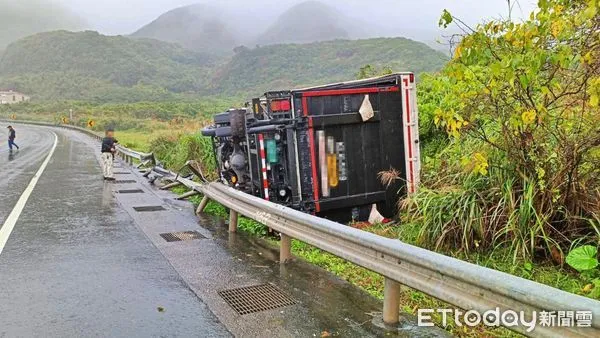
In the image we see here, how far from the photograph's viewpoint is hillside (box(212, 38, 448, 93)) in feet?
417

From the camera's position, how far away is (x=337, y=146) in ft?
25.6

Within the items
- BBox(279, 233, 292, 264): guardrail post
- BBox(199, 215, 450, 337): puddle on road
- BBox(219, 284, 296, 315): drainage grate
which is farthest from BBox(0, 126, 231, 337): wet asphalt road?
BBox(279, 233, 292, 264): guardrail post

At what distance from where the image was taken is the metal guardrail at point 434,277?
2.74m

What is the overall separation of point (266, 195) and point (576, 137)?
4.37 m

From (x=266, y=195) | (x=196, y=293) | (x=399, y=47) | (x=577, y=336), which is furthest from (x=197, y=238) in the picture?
(x=399, y=47)

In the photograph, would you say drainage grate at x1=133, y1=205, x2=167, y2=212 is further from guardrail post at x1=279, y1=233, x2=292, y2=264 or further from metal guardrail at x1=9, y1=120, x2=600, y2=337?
guardrail post at x1=279, y1=233, x2=292, y2=264

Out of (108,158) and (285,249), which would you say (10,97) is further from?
(285,249)

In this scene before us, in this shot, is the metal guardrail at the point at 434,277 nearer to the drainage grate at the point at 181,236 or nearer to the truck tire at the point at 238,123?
the drainage grate at the point at 181,236

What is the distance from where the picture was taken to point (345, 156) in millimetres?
7863

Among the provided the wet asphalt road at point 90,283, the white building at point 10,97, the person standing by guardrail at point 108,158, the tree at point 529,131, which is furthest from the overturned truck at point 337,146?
the white building at point 10,97

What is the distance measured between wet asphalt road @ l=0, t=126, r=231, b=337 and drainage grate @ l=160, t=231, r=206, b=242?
0.33 meters

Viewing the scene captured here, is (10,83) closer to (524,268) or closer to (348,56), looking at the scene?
(348,56)

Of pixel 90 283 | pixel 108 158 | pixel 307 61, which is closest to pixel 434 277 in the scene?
pixel 90 283

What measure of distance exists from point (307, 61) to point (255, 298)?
15670 centimetres
